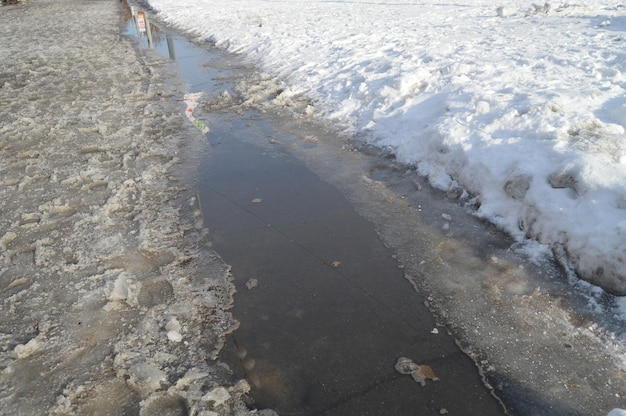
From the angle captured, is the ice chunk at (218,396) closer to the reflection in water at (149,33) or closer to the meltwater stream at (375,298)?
the meltwater stream at (375,298)

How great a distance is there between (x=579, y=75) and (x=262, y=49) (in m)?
9.67

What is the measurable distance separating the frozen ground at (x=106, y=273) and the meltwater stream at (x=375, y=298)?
31 centimetres

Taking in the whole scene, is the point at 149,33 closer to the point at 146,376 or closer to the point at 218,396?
the point at 146,376

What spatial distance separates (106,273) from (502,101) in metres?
5.92

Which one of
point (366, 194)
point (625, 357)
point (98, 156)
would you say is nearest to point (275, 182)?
point (366, 194)

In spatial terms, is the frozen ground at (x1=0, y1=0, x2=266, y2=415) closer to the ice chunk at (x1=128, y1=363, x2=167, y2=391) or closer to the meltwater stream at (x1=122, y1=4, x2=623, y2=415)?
the ice chunk at (x1=128, y1=363, x2=167, y2=391)

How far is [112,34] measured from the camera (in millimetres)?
20234

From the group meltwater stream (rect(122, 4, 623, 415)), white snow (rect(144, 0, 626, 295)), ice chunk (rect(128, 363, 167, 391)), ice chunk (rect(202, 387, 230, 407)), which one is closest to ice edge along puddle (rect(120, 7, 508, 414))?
meltwater stream (rect(122, 4, 623, 415))

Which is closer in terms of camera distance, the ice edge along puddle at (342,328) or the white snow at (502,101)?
the ice edge along puddle at (342,328)

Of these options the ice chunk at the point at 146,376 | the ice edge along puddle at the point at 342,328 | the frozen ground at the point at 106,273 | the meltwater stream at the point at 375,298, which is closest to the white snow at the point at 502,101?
the meltwater stream at the point at 375,298

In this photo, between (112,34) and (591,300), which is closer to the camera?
(591,300)

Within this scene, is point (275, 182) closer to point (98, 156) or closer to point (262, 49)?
point (98, 156)

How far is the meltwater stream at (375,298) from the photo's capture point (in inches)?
130

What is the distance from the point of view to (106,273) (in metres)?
4.63
